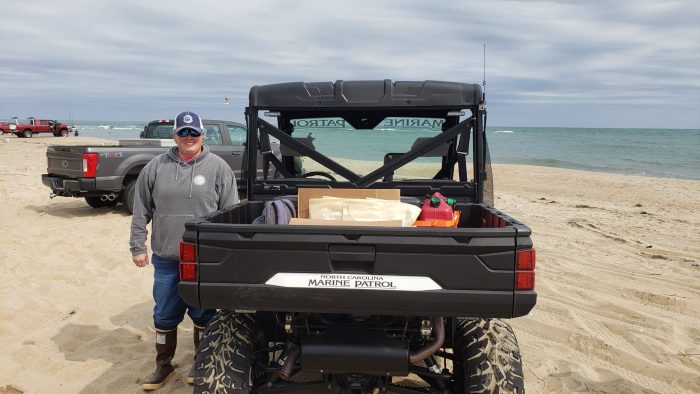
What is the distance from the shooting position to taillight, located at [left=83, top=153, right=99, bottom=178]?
8.95 meters

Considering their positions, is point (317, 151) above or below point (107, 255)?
above

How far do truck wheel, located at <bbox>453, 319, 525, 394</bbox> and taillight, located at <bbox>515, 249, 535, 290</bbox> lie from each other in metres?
0.51

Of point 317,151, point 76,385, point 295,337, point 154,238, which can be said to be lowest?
point 76,385

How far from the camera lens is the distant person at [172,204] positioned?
3514 millimetres

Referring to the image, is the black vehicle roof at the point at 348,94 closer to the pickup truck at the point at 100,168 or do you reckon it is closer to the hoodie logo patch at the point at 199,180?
the hoodie logo patch at the point at 199,180

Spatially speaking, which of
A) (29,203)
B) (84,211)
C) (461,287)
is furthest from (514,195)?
(461,287)

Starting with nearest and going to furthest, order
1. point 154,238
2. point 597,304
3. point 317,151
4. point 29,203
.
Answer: point 154,238 → point 317,151 → point 597,304 → point 29,203

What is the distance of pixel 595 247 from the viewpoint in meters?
7.59

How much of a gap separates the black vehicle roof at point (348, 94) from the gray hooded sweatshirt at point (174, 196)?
62 cm

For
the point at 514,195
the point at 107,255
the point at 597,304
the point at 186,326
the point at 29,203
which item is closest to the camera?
the point at 186,326

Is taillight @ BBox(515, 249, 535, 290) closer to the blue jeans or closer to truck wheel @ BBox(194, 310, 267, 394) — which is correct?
Answer: truck wheel @ BBox(194, 310, 267, 394)

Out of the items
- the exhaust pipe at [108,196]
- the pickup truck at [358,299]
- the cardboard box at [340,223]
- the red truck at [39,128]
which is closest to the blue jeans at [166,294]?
the pickup truck at [358,299]

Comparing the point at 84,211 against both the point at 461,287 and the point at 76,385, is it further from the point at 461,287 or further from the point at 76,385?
the point at 461,287

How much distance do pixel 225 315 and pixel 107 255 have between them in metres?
4.72
